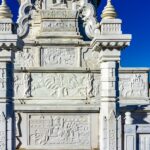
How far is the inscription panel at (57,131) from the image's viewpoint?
485 inches

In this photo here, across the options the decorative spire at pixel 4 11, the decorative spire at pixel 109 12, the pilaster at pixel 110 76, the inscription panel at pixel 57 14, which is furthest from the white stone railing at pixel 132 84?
the decorative spire at pixel 4 11

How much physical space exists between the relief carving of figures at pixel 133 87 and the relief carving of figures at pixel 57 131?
2933 mm

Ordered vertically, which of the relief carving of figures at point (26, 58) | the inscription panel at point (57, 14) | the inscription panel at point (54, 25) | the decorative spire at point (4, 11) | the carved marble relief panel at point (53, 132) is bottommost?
the carved marble relief panel at point (53, 132)

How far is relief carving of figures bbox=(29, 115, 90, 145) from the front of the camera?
485 inches

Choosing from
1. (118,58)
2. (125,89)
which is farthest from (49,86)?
(118,58)

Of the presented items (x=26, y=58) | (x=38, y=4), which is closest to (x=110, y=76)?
(x=26, y=58)

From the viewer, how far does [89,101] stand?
1396 cm

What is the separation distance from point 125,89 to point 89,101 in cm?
172

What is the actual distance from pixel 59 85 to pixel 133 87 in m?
2.98

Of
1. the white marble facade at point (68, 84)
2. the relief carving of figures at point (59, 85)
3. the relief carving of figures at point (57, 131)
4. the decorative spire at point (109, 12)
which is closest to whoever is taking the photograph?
the white marble facade at point (68, 84)

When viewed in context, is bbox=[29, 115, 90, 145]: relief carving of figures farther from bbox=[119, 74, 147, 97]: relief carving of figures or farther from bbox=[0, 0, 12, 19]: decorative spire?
bbox=[0, 0, 12, 19]: decorative spire

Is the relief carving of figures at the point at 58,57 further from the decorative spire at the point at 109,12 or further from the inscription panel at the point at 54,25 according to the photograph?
the decorative spire at the point at 109,12

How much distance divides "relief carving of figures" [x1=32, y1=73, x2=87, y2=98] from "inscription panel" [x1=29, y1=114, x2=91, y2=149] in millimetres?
1543

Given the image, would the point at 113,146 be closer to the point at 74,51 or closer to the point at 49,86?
the point at 49,86
